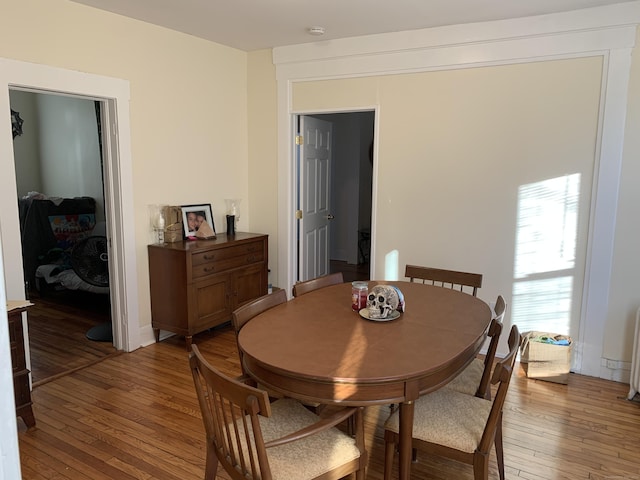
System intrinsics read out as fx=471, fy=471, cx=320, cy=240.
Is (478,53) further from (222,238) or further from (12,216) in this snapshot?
(12,216)

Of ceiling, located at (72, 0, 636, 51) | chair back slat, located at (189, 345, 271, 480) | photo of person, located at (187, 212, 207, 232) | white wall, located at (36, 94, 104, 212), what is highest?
ceiling, located at (72, 0, 636, 51)

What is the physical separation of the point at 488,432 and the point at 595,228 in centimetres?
221

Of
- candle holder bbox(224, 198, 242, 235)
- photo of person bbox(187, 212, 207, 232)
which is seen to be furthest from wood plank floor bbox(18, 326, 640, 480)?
candle holder bbox(224, 198, 242, 235)

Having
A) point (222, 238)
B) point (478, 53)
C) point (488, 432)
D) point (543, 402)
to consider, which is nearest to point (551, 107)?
point (478, 53)

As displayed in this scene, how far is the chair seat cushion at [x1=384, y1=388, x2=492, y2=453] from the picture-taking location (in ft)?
6.31

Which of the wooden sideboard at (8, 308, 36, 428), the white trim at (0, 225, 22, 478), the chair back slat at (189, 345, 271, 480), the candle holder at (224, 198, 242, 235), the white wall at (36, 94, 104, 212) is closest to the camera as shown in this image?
the white trim at (0, 225, 22, 478)

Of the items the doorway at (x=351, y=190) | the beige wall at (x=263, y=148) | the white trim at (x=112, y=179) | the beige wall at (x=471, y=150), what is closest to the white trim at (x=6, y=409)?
the white trim at (x=112, y=179)

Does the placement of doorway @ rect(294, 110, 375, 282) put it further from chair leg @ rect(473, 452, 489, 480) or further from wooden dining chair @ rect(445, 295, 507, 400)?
chair leg @ rect(473, 452, 489, 480)

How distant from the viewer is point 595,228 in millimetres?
3400

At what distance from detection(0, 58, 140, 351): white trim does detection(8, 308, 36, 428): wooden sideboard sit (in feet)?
1.63

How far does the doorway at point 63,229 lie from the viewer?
4129 mm

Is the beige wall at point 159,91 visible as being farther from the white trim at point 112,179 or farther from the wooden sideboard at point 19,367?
the wooden sideboard at point 19,367

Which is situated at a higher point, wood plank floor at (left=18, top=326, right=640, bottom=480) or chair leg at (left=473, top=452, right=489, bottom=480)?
chair leg at (left=473, top=452, right=489, bottom=480)

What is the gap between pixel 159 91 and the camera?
3924 millimetres
